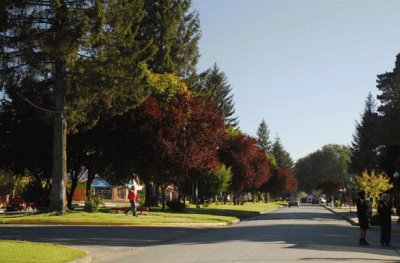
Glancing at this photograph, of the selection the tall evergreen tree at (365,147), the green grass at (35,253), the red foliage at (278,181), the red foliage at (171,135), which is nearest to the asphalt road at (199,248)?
the green grass at (35,253)

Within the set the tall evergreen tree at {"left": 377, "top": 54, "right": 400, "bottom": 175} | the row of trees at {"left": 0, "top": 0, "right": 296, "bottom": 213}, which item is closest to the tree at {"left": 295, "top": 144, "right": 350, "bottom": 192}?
the tall evergreen tree at {"left": 377, "top": 54, "right": 400, "bottom": 175}

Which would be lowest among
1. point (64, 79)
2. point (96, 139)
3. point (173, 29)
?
point (96, 139)

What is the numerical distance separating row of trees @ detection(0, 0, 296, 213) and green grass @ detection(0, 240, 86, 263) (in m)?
15.9

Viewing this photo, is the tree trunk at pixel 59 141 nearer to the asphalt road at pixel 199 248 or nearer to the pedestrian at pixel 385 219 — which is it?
the asphalt road at pixel 199 248

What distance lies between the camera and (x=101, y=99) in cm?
3334

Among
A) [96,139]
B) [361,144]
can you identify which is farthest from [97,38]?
[361,144]

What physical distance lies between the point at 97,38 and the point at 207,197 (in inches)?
1470

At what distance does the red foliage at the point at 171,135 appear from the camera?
39938mm

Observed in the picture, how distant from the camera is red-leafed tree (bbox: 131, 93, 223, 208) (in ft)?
131

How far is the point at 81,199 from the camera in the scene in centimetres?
9150

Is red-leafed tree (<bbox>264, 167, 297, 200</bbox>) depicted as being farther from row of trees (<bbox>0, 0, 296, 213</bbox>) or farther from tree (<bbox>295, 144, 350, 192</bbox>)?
row of trees (<bbox>0, 0, 296, 213</bbox>)

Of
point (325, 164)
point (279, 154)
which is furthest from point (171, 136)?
point (325, 164)

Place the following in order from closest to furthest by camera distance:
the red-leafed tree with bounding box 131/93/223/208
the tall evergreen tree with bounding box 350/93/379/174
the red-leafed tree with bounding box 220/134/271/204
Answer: the red-leafed tree with bounding box 131/93/223/208, the red-leafed tree with bounding box 220/134/271/204, the tall evergreen tree with bounding box 350/93/379/174

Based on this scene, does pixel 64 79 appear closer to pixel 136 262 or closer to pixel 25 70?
pixel 25 70
